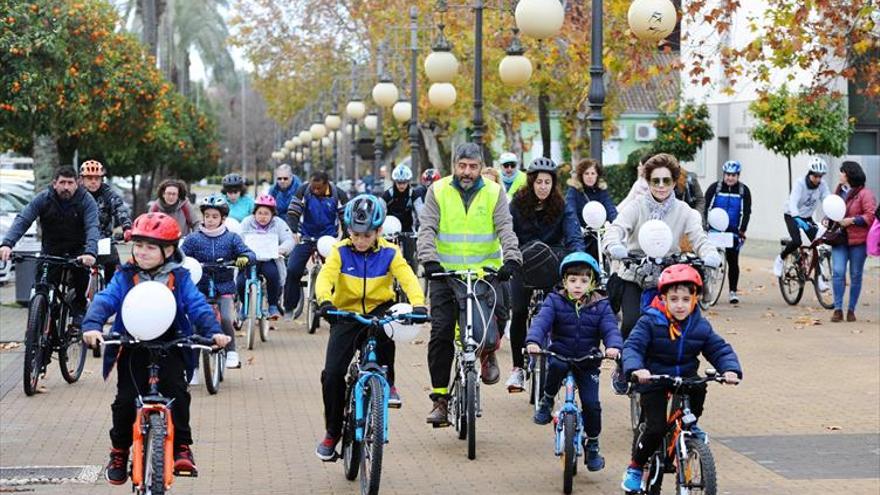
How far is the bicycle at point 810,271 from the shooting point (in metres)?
20.8

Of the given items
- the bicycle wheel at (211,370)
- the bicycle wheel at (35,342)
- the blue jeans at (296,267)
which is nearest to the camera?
the bicycle wheel at (35,342)

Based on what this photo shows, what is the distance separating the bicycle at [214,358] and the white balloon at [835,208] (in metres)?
7.50

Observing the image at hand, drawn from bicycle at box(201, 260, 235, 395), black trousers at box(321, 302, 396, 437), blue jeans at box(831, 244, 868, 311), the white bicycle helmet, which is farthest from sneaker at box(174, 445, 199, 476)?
the white bicycle helmet

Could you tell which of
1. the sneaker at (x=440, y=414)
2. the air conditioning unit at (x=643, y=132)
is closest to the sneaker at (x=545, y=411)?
the sneaker at (x=440, y=414)

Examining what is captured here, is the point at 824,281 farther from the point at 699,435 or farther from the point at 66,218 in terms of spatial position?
the point at 699,435

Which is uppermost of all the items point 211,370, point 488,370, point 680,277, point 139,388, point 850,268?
point 680,277

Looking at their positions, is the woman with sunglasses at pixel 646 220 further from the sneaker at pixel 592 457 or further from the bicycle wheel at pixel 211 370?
the bicycle wheel at pixel 211 370

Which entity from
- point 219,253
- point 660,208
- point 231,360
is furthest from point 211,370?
point 660,208

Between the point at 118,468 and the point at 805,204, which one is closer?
the point at 118,468

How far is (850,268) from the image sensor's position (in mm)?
19078

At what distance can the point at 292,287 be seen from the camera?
19.3 m

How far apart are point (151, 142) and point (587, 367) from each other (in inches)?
1386

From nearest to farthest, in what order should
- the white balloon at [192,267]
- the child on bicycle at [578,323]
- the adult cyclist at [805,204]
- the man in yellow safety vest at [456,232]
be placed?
the white balloon at [192,267]
the child on bicycle at [578,323]
the man in yellow safety vest at [456,232]
the adult cyclist at [805,204]

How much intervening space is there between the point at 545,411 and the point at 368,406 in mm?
1543
